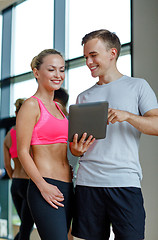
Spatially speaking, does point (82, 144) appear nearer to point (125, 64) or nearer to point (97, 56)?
point (97, 56)

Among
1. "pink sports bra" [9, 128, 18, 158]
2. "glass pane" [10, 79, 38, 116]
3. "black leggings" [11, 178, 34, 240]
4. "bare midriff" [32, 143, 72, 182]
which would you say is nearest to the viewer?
"bare midriff" [32, 143, 72, 182]

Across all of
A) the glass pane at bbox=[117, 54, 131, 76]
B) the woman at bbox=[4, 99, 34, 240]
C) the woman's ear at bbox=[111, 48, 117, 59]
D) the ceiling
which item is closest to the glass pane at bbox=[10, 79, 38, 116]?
the ceiling

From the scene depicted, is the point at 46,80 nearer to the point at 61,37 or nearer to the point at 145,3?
the point at 145,3

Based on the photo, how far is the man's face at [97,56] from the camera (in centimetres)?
151

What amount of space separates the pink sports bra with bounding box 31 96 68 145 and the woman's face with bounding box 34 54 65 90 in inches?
4.6

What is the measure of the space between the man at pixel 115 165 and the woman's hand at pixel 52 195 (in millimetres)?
106

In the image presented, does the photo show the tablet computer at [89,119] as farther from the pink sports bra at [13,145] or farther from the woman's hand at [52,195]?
the pink sports bra at [13,145]

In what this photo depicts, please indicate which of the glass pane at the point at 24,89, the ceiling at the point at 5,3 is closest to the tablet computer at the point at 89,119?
the glass pane at the point at 24,89

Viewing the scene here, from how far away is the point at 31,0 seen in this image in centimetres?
477

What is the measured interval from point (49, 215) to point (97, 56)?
781 millimetres

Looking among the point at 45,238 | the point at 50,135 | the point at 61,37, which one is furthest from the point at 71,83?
the point at 45,238

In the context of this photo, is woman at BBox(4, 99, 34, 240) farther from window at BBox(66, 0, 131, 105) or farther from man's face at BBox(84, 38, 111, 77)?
man's face at BBox(84, 38, 111, 77)

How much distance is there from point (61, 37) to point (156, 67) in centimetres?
168

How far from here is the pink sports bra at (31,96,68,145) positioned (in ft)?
4.82
